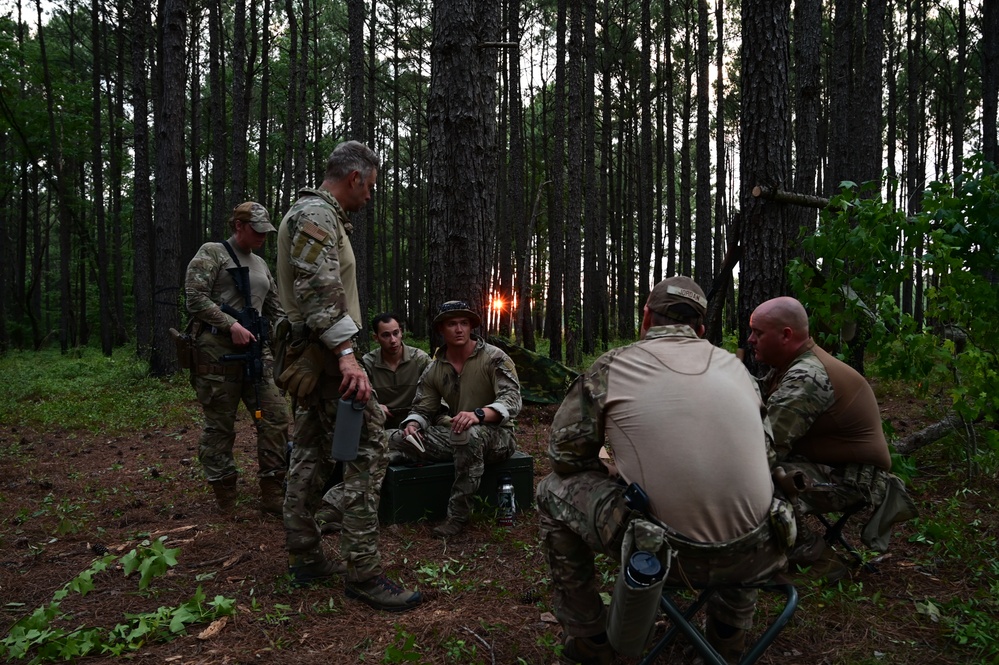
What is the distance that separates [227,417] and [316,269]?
7.09 ft

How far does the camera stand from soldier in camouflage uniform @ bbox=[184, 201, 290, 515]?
16.1ft

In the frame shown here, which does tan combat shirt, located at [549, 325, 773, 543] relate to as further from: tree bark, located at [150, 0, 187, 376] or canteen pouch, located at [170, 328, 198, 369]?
tree bark, located at [150, 0, 187, 376]

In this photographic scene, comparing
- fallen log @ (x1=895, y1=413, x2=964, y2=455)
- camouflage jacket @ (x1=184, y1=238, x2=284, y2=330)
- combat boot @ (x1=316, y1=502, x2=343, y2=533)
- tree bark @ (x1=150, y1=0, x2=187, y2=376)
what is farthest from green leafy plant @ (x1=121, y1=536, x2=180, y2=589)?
tree bark @ (x1=150, y1=0, x2=187, y2=376)

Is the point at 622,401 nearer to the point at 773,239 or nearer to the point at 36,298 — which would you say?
the point at 773,239

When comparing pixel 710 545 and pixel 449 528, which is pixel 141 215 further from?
pixel 710 545

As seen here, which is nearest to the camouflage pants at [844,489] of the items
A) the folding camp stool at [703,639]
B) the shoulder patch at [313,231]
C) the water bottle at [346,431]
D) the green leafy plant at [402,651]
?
the folding camp stool at [703,639]

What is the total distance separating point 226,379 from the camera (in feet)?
→ 16.2

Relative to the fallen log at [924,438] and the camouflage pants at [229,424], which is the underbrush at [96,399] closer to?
the camouflage pants at [229,424]

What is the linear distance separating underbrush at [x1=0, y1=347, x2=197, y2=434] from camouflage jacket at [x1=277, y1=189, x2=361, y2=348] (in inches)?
249

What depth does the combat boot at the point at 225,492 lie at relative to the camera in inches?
198

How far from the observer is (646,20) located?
18.4 meters

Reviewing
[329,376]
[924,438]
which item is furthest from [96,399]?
[924,438]

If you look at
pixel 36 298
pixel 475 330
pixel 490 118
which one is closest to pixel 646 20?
pixel 490 118

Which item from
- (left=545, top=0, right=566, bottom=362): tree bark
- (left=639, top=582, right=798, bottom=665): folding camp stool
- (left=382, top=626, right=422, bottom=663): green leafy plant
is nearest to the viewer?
A: (left=639, top=582, right=798, bottom=665): folding camp stool
